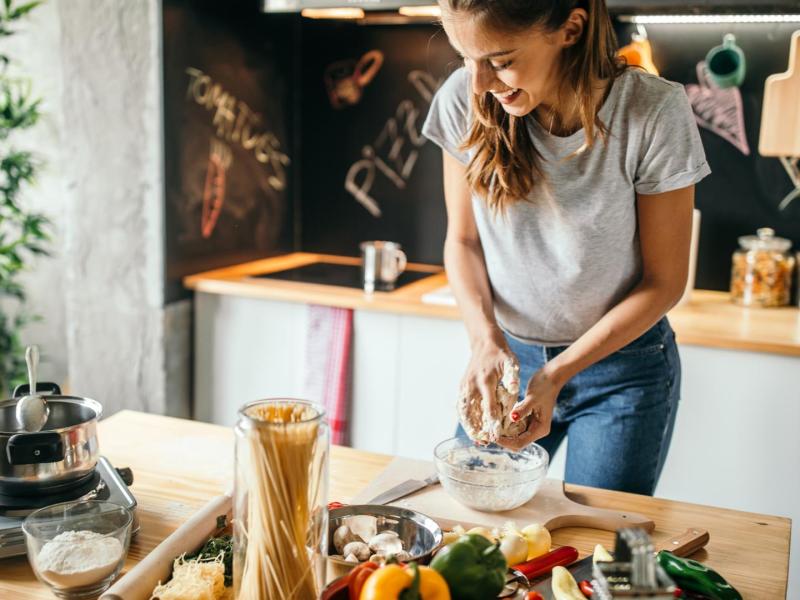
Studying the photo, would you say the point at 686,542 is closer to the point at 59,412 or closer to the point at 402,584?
the point at 402,584

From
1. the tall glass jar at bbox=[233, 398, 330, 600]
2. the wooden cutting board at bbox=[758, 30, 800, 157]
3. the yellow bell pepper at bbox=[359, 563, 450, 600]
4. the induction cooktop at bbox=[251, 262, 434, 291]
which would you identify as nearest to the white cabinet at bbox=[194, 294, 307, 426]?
the induction cooktop at bbox=[251, 262, 434, 291]

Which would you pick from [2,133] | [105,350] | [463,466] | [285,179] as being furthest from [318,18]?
[463,466]

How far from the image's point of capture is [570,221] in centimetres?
146

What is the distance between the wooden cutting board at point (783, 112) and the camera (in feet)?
7.18

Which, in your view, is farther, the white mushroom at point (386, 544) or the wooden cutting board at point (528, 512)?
the wooden cutting board at point (528, 512)

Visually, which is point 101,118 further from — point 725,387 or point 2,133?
point 725,387

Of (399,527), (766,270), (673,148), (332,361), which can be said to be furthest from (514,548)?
(766,270)

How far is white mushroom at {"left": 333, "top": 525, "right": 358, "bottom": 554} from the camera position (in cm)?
104

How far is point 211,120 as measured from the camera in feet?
8.34

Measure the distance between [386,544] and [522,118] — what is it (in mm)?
755

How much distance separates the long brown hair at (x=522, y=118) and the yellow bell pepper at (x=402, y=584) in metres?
0.75

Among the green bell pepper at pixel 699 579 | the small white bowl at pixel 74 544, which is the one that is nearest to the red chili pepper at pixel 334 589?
the small white bowl at pixel 74 544

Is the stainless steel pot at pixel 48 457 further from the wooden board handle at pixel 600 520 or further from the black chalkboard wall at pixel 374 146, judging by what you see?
the black chalkboard wall at pixel 374 146

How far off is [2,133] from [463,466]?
6.99 ft
